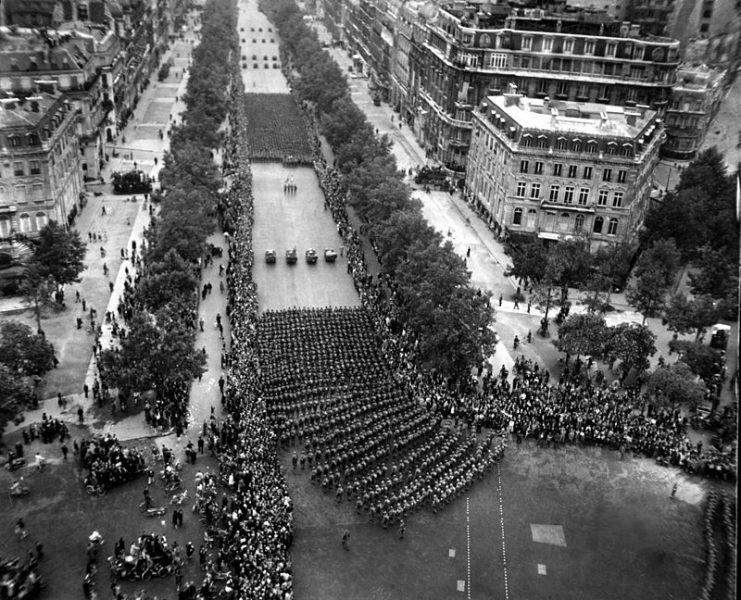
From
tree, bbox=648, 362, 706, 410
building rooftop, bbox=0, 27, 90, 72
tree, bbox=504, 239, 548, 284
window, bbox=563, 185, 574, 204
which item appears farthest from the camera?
building rooftop, bbox=0, 27, 90, 72

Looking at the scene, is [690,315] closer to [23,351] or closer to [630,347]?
[630,347]

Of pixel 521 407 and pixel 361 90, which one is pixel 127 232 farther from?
pixel 361 90

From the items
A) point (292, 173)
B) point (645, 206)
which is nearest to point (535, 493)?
point (645, 206)

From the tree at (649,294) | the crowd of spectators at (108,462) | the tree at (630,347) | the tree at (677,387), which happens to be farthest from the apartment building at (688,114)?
the crowd of spectators at (108,462)

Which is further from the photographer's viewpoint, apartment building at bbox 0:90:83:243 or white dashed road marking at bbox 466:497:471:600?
apartment building at bbox 0:90:83:243

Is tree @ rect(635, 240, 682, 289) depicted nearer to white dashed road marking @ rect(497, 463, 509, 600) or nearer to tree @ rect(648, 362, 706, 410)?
tree @ rect(648, 362, 706, 410)

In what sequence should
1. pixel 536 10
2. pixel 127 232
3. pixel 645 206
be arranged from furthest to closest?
pixel 536 10 < pixel 645 206 < pixel 127 232

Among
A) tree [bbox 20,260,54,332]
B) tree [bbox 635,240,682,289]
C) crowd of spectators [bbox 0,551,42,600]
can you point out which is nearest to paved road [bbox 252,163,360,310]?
tree [bbox 20,260,54,332]
